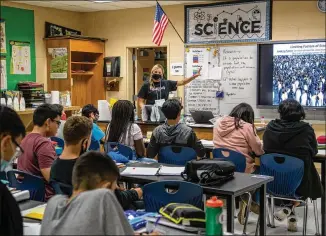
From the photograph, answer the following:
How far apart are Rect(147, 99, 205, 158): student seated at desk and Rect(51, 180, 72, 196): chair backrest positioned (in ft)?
5.13

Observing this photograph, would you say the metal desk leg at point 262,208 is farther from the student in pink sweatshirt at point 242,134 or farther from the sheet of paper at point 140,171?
the student in pink sweatshirt at point 242,134

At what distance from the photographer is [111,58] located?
880cm

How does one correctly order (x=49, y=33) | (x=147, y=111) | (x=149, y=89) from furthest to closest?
(x=49, y=33), (x=149, y=89), (x=147, y=111)

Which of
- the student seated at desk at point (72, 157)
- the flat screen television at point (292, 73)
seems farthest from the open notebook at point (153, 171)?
the flat screen television at point (292, 73)

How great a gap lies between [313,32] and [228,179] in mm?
4307

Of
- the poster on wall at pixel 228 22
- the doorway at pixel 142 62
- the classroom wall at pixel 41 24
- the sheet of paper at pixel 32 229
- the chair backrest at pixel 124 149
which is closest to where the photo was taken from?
the sheet of paper at pixel 32 229

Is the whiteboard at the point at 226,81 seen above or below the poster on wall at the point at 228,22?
below

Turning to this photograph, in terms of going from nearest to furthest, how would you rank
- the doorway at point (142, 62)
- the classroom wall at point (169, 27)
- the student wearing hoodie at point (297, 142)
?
the student wearing hoodie at point (297, 142) < the classroom wall at point (169, 27) < the doorway at point (142, 62)

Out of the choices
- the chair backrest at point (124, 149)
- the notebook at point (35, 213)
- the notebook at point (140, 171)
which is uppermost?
the chair backrest at point (124, 149)

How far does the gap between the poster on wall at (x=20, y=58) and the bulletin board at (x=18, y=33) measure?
0.11ft

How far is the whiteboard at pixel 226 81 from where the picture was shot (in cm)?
746

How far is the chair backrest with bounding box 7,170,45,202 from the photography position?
10.5ft

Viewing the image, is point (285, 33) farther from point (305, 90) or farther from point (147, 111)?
point (147, 111)

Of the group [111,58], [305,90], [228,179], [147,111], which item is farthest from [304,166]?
[111,58]
